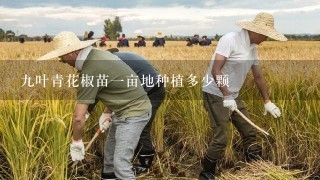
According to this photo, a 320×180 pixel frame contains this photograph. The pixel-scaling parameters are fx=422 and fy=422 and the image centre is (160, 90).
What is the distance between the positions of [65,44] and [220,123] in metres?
1.43

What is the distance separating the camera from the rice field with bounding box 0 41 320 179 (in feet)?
10.1

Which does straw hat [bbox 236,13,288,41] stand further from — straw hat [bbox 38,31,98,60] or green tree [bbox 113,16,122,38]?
green tree [bbox 113,16,122,38]

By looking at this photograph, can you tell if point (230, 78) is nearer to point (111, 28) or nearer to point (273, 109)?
point (273, 109)

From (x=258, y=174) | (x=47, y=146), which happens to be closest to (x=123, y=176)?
(x=47, y=146)

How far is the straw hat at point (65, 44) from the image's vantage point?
2.76m

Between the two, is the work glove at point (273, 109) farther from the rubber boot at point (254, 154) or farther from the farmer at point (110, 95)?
the farmer at point (110, 95)

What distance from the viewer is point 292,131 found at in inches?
151

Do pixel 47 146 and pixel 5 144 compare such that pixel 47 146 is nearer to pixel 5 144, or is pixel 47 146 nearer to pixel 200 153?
pixel 5 144

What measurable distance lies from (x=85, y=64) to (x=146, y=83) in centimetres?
109

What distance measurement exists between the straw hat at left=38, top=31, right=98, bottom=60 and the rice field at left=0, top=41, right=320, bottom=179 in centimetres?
43

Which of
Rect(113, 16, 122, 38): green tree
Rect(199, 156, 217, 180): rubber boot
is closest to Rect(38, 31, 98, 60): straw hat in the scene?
Rect(199, 156, 217, 180): rubber boot

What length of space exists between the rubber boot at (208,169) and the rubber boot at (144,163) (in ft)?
1.74

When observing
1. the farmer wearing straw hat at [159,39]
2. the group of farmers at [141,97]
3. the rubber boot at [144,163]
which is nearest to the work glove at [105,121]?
the group of farmers at [141,97]

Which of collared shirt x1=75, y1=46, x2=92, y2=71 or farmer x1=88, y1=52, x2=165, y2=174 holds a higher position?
collared shirt x1=75, y1=46, x2=92, y2=71
